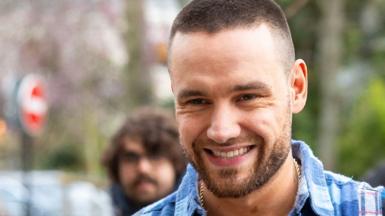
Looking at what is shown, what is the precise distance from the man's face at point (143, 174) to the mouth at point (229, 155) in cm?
324

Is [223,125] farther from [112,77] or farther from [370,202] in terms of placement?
[112,77]

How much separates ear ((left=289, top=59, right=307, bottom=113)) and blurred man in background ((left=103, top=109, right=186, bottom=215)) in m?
3.10

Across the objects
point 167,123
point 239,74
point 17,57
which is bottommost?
point 17,57

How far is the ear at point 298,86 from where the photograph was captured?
3.20m

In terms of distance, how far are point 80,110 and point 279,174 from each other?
91.6 feet

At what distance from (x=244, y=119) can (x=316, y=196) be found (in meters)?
0.27

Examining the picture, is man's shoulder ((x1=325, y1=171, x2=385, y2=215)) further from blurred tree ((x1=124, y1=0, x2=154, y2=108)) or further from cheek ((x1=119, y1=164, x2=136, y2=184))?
blurred tree ((x1=124, y1=0, x2=154, y2=108))

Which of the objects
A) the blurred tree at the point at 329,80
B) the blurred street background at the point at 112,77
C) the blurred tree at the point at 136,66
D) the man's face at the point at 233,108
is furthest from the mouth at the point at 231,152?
the blurred tree at the point at 136,66

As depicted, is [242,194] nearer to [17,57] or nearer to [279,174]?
[279,174]

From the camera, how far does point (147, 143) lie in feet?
21.3

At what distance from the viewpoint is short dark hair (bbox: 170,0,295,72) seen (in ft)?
10.2

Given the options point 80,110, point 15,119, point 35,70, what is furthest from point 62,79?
point 15,119

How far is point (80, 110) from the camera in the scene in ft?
101

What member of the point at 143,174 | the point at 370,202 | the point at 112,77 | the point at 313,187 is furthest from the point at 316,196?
the point at 112,77
